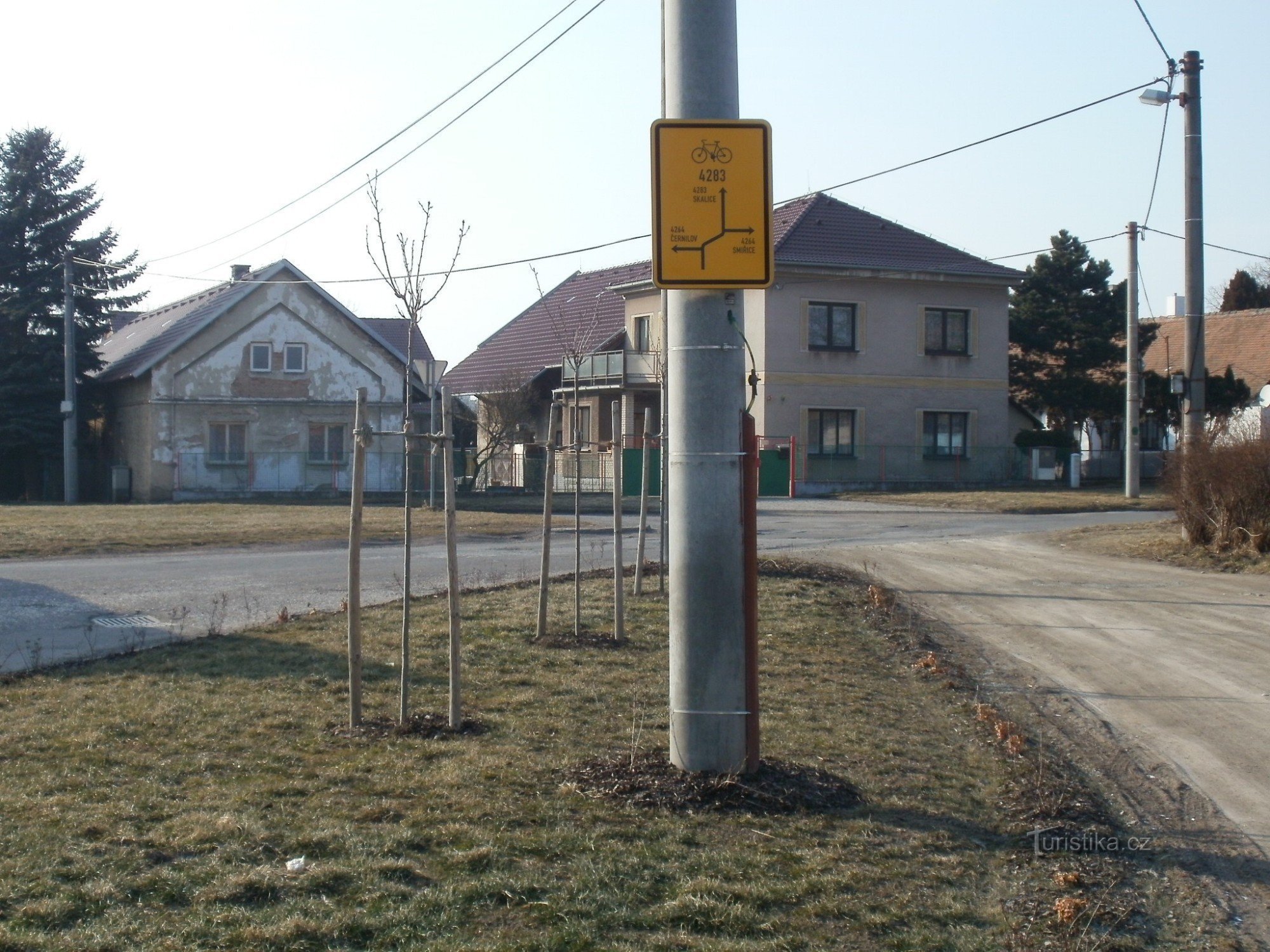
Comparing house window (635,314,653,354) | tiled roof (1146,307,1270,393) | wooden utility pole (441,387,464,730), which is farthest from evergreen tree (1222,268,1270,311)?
wooden utility pole (441,387,464,730)

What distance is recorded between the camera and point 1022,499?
32.1 meters

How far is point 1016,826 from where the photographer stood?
5363 millimetres

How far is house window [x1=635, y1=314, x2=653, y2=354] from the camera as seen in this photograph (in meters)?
44.0

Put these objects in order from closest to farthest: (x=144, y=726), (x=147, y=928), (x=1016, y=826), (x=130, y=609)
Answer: (x=147, y=928) → (x=1016, y=826) → (x=144, y=726) → (x=130, y=609)

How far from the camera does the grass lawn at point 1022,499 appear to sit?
97.7 feet

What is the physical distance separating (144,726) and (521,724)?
6.65ft

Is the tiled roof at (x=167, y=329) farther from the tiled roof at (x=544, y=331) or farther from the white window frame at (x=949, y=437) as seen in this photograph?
the white window frame at (x=949, y=437)

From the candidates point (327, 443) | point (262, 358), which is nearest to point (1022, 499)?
point (327, 443)

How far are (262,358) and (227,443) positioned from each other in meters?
2.98

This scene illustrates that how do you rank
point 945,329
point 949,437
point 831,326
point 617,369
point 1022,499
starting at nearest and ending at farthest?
point 1022,499 → point 831,326 → point 945,329 → point 949,437 → point 617,369

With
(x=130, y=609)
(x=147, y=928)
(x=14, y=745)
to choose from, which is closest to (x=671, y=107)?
(x=147, y=928)

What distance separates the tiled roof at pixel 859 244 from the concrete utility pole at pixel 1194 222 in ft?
69.3

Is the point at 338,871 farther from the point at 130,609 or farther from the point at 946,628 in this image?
the point at 130,609

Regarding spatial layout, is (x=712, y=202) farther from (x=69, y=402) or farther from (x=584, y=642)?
(x=69, y=402)
